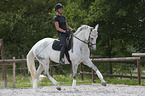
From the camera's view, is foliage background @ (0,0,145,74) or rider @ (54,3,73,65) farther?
foliage background @ (0,0,145,74)

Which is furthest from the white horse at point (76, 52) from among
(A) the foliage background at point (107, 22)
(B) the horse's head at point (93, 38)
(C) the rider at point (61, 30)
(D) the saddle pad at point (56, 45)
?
(A) the foliage background at point (107, 22)

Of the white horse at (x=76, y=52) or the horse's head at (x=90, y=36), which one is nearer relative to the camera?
the horse's head at (x=90, y=36)

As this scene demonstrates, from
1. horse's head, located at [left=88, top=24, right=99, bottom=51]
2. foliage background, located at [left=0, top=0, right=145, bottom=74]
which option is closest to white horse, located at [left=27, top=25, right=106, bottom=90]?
horse's head, located at [left=88, top=24, right=99, bottom=51]

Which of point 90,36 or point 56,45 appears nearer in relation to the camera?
point 90,36

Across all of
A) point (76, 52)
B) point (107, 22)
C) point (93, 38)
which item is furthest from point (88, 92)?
point (107, 22)

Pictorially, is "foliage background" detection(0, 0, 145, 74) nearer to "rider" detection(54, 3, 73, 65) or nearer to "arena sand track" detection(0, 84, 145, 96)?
"rider" detection(54, 3, 73, 65)

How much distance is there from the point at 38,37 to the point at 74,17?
7744 millimetres

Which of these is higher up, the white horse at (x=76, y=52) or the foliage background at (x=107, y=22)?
the foliage background at (x=107, y=22)

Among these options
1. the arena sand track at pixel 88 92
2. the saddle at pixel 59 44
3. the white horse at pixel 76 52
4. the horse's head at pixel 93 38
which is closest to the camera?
the arena sand track at pixel 88 92

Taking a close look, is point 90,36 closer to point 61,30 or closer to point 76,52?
point 76,52

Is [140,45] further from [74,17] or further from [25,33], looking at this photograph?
[25,33]

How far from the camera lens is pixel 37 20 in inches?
878

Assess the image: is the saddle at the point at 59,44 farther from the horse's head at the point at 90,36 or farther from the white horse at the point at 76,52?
the horse's head at the point at 90,36

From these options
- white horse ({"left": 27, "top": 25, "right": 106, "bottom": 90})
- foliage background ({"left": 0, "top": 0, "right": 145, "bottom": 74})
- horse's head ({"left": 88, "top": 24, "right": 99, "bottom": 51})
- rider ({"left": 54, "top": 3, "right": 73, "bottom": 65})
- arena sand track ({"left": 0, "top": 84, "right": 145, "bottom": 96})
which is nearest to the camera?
arena sand track ({"left": 0, "top": 84, "right": 145, "bottom": 96})
